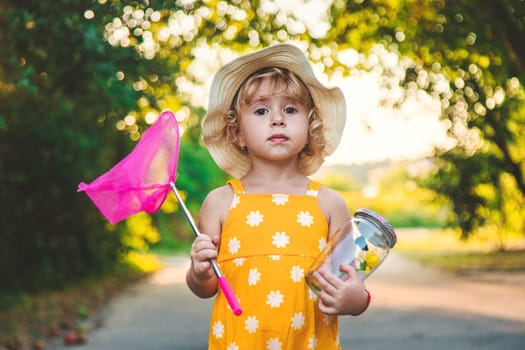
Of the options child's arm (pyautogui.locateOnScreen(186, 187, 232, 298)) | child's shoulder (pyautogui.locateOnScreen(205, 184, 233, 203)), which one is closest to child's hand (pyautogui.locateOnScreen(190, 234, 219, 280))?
child's arm (pyautogui.locateOnScreen(186, 187, 232, 298))

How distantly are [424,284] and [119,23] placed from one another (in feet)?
24.4

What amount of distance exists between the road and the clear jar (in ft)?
11.3

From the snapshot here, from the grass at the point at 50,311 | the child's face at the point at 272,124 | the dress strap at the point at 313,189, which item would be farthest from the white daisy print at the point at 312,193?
the grass at the point at 50,311

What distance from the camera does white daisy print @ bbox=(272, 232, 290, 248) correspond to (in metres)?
2.29

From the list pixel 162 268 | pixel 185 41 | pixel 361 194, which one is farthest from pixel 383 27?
pixel 361 194

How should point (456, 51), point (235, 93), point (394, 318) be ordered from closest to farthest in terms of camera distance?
1. point (235, 93)
2. point (394, 318)
3. point (456, 51)

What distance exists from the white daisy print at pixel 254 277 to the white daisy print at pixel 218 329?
16 centimetres

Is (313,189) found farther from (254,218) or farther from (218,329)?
(218,329)

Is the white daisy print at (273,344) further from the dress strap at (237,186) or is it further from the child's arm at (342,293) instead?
the dress strap at (237,186)

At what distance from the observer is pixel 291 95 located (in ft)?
7.95

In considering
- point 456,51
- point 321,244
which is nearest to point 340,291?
point 321,244

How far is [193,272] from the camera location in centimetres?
229

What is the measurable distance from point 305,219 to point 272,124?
0.32m

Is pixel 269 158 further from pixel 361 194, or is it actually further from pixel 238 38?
pixel 361 194
